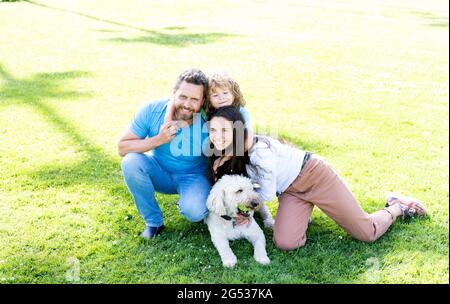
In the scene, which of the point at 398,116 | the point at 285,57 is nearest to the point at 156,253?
the point at 398,116

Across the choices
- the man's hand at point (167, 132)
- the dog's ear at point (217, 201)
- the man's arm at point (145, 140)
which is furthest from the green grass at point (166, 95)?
the man's hand at point (167, 132)

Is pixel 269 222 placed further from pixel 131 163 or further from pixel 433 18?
pixel 433 18

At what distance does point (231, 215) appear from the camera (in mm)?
3992

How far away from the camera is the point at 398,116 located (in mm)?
A: 7531

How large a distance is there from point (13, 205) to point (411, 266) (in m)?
3.69

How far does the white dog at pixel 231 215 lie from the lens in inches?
152

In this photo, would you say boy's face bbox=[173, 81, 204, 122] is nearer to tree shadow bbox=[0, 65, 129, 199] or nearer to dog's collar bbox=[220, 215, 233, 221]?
dog's collar bbox=[220, 215, 233, 221]

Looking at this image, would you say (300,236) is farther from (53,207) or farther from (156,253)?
(53,207)

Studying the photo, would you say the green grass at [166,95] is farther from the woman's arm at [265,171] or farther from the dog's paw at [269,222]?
the woman's arm at [265,171]

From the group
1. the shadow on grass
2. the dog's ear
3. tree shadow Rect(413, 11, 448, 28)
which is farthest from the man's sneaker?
tree shadow Rect(413, 11, 448, 28)

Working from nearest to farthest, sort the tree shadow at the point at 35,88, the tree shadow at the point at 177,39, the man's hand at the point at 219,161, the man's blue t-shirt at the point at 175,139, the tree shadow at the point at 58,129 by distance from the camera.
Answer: the man's hand at the point at 219,161 → the man's blue t-shirt at the point at 175,139 → the tree shadow at the point at 58,129 → the tree shadow at the point at 35,88 → the tree shadow at the point at 177,39

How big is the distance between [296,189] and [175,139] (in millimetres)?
1125

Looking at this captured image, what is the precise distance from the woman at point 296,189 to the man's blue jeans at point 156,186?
0.72ft
